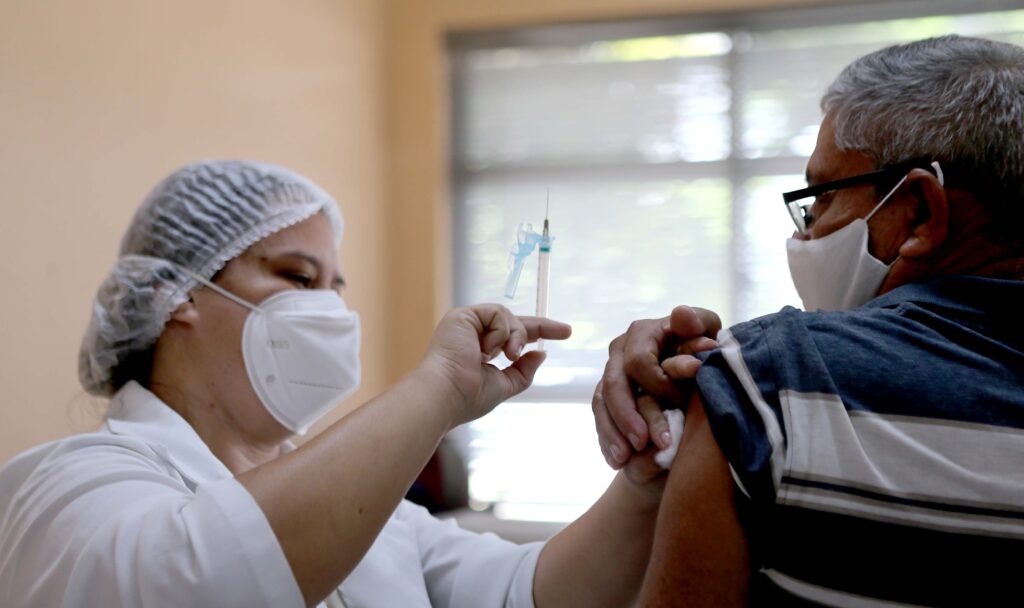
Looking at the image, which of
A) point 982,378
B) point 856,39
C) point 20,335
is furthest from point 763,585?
point 856,39

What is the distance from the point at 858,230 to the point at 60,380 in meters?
1.74

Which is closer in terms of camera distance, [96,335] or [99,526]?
[99,526]

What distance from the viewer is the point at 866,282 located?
1.04m

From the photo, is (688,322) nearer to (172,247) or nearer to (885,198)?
(885,198)

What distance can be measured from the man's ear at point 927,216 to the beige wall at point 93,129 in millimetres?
1556

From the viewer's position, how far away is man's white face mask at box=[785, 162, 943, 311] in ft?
3.37

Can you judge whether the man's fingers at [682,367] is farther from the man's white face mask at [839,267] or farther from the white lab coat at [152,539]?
the white lab coat at [152,539]

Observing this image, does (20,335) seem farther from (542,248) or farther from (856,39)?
(856,39)

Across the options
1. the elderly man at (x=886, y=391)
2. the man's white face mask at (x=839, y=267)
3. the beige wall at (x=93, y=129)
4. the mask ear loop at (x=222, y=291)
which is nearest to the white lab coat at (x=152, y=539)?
the mask ear loop at (x=222, y=291)

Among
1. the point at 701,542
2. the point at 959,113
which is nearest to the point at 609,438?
the point at 701,542

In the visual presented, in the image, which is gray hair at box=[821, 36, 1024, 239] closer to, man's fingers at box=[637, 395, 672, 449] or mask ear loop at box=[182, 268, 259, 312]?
man's fingers at box=[637, 395, 672, 449]

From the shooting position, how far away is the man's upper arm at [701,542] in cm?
87

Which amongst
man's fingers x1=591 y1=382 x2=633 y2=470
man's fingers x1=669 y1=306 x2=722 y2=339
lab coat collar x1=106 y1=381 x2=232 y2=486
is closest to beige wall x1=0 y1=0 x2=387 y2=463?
lab coat collar x1=106 y1=381 x2=232 y2=486

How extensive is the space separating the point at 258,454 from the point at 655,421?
0.90 metres
